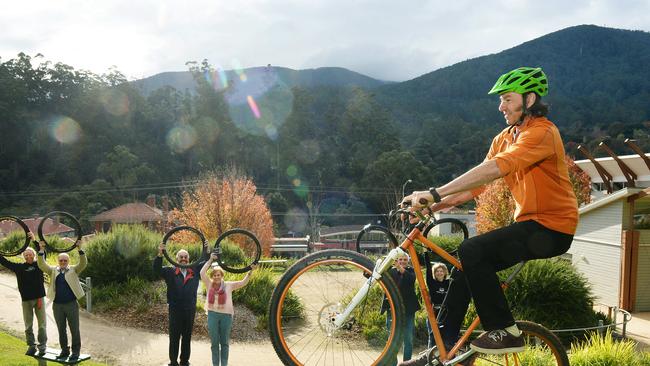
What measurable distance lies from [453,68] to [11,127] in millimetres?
130408

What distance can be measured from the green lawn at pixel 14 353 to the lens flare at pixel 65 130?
62269mm

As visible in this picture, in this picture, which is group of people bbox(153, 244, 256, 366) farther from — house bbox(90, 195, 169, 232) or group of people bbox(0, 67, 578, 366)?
house bbox(90, 195, 169, 232)

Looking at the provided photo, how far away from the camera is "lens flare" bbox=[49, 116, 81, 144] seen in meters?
67.9

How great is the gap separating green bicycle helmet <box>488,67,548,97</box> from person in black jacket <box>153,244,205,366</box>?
7.12m

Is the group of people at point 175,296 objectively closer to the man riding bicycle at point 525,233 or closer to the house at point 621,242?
the man riding bicycle at point 525,233

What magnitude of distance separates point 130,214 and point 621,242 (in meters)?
40.9

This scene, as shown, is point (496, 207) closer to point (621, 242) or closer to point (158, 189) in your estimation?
point (621, 242)

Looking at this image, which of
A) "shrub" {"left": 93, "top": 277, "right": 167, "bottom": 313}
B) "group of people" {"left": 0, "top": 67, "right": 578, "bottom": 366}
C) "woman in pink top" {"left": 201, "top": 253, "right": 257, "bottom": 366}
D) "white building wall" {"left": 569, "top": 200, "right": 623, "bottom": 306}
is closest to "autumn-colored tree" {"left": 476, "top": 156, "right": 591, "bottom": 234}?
"white building wall" {"left": 569, "top": 200, "right": 623, "bottom": 306}

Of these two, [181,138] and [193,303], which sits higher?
[181,138]

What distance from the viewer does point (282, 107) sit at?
8550 cm

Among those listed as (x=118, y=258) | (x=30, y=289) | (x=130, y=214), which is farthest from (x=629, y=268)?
(x=130, y=214)

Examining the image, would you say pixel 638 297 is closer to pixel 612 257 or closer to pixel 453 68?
pixel 612 257

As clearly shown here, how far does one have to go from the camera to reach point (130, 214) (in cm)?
4725

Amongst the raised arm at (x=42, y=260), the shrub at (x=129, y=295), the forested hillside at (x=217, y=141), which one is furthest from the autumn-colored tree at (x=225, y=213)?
the forested hillside at (x=217, y=141)
